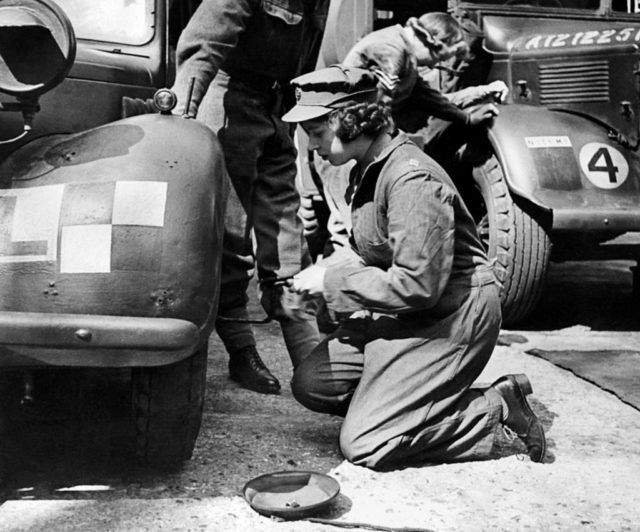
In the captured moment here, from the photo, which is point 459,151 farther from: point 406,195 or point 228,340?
point 406,195

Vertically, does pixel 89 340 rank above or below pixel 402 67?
below

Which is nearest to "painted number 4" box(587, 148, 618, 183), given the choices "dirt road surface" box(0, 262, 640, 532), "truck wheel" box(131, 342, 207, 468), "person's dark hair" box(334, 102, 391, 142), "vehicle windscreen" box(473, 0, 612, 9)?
"dirt road surface" box(0, 262, 640, 532)

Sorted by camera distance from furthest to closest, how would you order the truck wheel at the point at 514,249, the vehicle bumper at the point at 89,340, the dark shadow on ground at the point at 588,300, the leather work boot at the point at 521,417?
the dark shadow on ground at the point at 588,300, the truck wheel at the point at 514,249, the leather work boot at the point at 521,417, the vehicle bumper at the point at 89,340

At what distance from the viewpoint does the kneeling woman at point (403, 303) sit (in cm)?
275

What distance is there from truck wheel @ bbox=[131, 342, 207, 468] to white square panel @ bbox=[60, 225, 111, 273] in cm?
Answer: 35

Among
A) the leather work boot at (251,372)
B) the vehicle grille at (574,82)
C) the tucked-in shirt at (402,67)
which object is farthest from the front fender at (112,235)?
the vehicle grille at (574,82)

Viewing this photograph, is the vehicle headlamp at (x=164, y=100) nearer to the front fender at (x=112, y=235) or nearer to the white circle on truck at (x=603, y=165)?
the front fender at (x=112, y=235)

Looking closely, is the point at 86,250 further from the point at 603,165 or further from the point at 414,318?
the point at 603,165

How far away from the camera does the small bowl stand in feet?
7.77

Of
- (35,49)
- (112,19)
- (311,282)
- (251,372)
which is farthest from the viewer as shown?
(251,372)

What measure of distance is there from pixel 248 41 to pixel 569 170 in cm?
185

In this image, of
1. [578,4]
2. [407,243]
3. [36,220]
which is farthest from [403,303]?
[578,4]

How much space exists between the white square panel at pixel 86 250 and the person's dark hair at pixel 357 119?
98 centimetres

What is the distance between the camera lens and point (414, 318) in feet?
9.51
